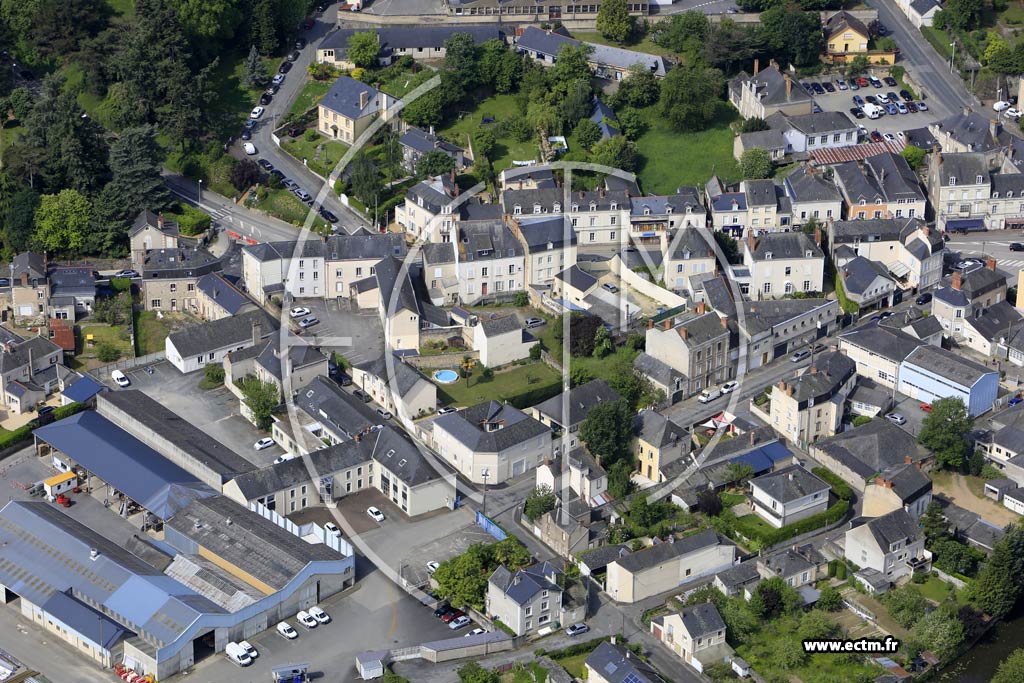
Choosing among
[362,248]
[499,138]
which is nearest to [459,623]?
[362,248]

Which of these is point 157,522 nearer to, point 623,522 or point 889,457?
point 623,522

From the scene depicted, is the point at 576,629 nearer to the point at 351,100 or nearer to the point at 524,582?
the point at 524,582

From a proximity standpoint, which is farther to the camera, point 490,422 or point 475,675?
point 490,422

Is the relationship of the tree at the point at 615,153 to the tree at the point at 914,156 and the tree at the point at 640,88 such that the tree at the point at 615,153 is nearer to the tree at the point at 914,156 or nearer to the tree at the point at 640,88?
the tree at the point at 640,88

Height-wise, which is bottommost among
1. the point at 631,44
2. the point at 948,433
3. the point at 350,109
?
the point at 948,433

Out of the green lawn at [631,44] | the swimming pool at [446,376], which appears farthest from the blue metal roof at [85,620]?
the green lawn at [631,44]

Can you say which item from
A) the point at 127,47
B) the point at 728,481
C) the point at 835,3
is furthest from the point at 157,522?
the point at 835,3
